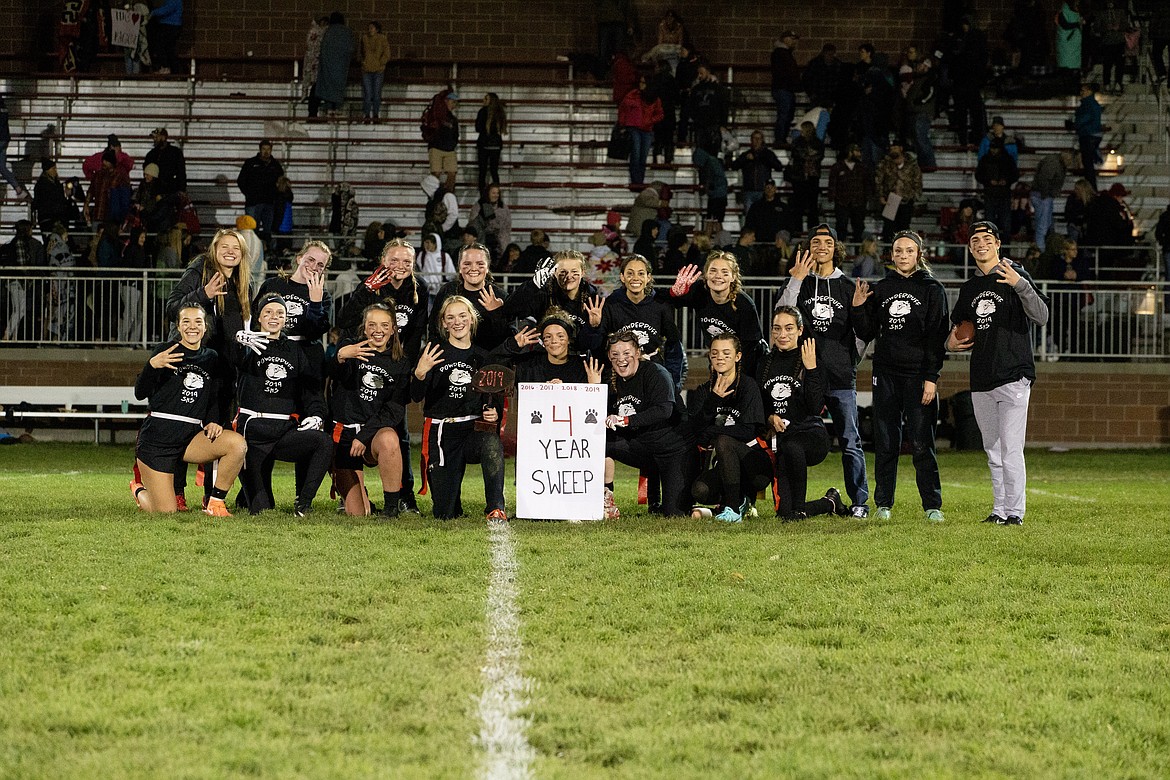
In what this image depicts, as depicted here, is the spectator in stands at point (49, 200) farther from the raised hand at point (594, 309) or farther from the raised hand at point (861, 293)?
the raised hand at point (861, 293)

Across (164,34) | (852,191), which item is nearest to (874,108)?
(852,191)

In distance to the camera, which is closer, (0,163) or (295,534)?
(295,534)

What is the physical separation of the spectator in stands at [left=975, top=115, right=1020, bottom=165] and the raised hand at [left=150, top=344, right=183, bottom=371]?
15.4 m

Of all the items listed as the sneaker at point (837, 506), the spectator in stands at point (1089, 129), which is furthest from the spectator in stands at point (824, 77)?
the sneaker at point (837, 506)

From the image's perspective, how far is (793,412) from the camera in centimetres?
929

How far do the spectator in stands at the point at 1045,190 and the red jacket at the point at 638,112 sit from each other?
19.1 feet

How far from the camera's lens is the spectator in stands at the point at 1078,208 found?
70.4 feet

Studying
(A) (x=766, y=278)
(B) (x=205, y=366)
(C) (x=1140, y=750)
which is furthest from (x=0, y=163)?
(C) (x=1140, y=750)

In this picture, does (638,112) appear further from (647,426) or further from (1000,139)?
(647,426)

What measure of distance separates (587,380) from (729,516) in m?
1.30

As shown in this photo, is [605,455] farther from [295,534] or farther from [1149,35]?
[1149,35]

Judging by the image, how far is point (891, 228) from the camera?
2134 centimetres

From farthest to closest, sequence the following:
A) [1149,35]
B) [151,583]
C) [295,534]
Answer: [1149,35], [295,534], [151,583]

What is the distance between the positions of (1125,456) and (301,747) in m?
15.4
